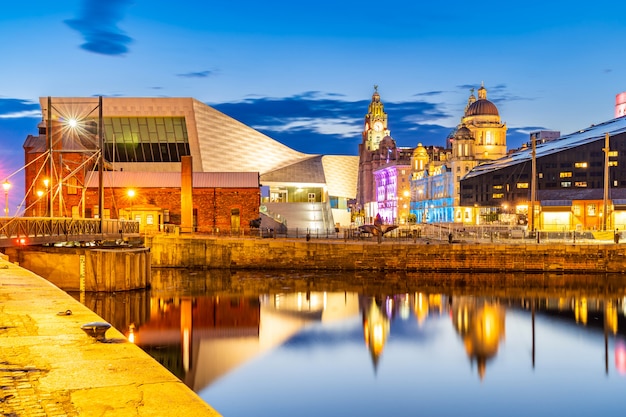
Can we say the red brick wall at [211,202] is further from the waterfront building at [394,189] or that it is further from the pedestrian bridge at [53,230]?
the waterfront building at [394,189]

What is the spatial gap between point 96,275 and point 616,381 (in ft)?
88.6

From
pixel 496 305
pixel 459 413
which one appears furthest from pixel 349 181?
pixel 459 413

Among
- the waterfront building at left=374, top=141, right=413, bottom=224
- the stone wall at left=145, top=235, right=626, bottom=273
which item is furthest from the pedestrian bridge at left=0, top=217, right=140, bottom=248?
the waterfront building at left=374, top=141, right=413, bottom=224

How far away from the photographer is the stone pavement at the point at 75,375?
341 inches

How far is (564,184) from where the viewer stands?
97.6 m

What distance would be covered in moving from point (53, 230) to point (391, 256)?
2453cm

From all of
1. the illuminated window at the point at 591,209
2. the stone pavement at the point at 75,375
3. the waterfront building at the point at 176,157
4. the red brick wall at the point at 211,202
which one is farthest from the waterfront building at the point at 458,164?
the stone pavement at the point at 75,375

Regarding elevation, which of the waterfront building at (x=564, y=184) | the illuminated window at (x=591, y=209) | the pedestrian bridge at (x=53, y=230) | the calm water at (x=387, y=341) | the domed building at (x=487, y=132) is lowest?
the calm water at (x=387, y=341)

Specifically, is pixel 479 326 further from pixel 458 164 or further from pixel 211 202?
pixel 458 164

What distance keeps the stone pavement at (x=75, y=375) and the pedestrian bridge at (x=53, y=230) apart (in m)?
14.1

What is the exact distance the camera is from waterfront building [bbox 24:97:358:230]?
6347 cm

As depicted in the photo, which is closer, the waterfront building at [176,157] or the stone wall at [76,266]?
the stone wall at [76,266]

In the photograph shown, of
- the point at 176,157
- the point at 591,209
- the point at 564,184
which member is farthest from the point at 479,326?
the point at 564,184

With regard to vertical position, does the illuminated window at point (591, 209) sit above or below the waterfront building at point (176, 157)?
below
